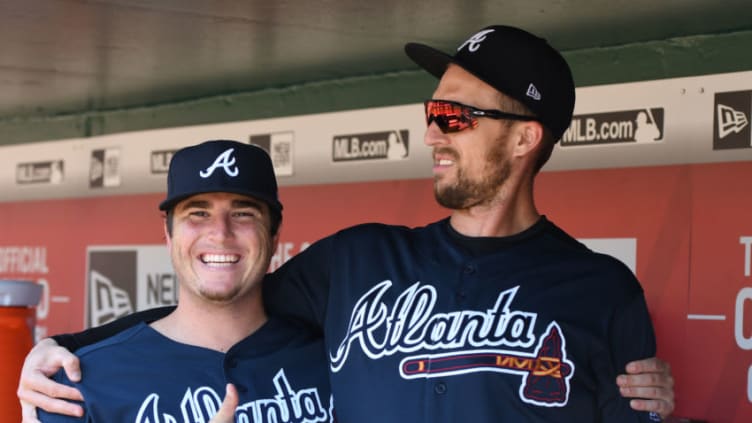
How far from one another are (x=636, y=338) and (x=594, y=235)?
1.50 metres

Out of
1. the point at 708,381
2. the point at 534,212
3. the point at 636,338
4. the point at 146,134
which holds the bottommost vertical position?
the point at 708,381

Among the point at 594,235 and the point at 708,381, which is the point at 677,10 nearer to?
the point at 594,235

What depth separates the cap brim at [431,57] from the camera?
2.41 m

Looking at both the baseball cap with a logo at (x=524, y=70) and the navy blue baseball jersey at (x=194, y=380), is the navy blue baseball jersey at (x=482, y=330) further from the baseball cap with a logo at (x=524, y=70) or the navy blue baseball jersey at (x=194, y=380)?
the baseball cap with a logo at (x=524, y=70)

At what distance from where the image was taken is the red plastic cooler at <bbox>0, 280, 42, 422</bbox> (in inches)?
119

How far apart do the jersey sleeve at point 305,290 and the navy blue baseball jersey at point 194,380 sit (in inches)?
3.3

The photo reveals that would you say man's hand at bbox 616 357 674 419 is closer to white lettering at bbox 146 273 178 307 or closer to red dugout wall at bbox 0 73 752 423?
red dugout wall at bbox 0 73 752 423

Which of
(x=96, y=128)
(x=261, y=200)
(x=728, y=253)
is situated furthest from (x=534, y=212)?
(x=96, y=128)

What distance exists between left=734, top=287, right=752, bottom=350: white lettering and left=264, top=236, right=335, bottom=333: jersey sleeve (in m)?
1.41

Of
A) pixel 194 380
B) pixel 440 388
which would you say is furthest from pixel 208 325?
pixel 440 388

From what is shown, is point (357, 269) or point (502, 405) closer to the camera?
point (502, 405)

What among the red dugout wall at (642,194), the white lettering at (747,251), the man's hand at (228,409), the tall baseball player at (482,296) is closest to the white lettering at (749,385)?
the red dugout wall at (642,194)

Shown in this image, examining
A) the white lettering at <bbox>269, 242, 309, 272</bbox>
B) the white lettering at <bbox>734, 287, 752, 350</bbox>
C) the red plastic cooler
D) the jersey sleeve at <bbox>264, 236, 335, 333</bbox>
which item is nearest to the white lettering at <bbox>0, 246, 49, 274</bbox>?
the white lettering at <bbox>269, 242, 309, 272</bbox>

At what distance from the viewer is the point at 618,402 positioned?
2.10 meters
